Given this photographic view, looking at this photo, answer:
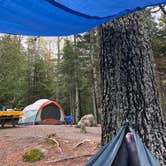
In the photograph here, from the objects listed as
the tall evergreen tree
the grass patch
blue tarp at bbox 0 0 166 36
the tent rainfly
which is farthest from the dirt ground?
the tall evergreen tree

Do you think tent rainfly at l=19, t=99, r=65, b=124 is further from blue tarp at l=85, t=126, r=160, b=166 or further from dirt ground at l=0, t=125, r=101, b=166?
blue tarp at l=85, t=126, r=160, b=166

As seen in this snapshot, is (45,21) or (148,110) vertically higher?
(45,21)

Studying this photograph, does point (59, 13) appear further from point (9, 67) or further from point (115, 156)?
point (9, 67)

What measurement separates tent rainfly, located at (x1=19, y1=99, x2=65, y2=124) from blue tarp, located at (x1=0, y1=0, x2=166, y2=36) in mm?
12065

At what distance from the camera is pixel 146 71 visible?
7.91 ft

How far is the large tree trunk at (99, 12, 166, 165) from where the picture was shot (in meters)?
2.34

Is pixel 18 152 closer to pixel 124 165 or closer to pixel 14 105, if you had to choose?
pixel 124 165

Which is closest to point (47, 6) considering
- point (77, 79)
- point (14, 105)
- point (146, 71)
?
point (146, 71)

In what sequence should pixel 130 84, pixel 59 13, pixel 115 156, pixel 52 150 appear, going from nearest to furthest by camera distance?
pixel 115 156 < pixel 59 13 < pixel 130 84 < pixel 52 150

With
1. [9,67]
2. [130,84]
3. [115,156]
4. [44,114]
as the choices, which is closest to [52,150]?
[130,84]

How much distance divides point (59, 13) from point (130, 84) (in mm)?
829

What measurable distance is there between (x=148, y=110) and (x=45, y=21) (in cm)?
108

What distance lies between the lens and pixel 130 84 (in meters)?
2.37

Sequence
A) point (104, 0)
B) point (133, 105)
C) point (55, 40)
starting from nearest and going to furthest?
point (104, 0) → point (133, 105) → point (55, 40)
